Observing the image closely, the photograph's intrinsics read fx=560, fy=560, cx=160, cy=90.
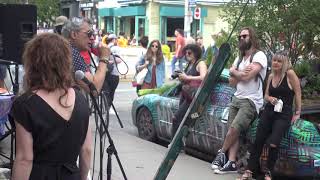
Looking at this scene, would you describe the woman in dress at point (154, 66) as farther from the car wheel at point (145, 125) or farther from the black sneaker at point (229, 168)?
the black sneaker at point (229, 168)

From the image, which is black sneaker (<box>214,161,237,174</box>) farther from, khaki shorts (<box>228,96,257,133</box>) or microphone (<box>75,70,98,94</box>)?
microphone (<box>75,70,98,94</box>)

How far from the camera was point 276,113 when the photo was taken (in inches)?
242

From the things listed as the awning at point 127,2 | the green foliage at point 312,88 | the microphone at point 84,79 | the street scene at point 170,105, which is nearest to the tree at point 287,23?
the street scene at point 170,105

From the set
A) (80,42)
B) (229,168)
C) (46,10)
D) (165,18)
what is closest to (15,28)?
(229,168)

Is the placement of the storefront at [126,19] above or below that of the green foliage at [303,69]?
above

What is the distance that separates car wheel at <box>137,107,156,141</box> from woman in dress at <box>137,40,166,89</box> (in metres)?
1.35

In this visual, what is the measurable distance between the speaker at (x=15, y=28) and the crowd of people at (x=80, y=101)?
45 cm

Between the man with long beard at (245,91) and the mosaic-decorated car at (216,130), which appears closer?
the mosaic-decorated car at (216,130)

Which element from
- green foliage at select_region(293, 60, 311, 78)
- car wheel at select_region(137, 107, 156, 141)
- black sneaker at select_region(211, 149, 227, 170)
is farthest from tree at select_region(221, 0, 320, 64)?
black sneaker at select_region(211, 149, 227, 170)

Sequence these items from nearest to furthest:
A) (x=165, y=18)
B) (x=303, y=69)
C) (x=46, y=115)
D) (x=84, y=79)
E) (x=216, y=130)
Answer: (x=46, y=115) < (x=84, y=79) < (x=216, y=130) < (x=303, y=69) < (x=165, y=18)

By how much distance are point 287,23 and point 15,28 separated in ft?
13.6

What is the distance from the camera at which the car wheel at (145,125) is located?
8.91 metres

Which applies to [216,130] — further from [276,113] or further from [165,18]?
[165,18]

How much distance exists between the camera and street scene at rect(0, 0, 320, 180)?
116 inches
